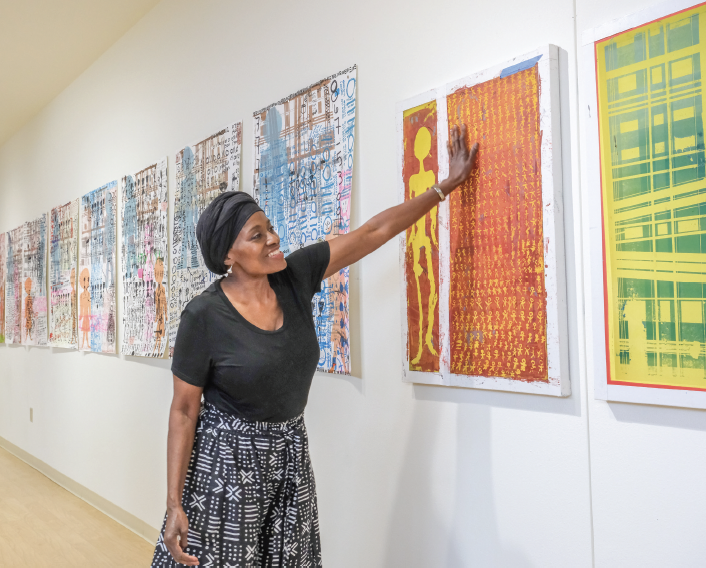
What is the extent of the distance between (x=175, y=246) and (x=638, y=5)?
2.38 meters

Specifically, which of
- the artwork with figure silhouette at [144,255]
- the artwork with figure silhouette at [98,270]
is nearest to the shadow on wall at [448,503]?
the artwork with figure silhouette at [144,255]

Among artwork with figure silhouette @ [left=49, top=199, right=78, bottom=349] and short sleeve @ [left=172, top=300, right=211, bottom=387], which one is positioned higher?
artwork with figure silhouette @ [left=49, top=199, right=78, bottom=349]

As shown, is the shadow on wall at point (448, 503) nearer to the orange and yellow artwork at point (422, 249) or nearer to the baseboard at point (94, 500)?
the orange and yellow artwork at point (422, 249)

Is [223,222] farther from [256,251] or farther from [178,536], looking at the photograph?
[178,536]

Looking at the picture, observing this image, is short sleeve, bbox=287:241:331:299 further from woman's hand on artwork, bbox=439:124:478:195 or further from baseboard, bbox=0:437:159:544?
baseboard, bbox=0:437:159:544

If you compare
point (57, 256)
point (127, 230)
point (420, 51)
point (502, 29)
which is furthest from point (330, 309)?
point (57, 256)

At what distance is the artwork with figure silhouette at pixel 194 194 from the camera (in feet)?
8.92

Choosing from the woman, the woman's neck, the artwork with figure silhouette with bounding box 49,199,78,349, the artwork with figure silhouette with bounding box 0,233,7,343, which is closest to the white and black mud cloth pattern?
the woman

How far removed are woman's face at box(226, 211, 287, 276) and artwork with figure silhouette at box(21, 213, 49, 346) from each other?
13.1 ft

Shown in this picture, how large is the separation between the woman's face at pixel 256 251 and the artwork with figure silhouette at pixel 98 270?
2434mm

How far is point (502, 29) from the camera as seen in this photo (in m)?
1.60

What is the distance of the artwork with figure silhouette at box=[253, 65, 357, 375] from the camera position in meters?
2.09

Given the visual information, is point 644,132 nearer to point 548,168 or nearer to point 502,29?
point 548,168

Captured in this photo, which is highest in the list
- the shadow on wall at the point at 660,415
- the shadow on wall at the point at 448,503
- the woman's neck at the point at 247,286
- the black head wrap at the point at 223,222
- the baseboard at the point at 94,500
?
the black head wrap at the point at 223,222
